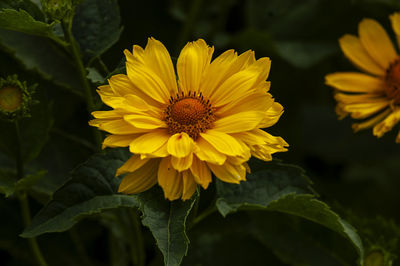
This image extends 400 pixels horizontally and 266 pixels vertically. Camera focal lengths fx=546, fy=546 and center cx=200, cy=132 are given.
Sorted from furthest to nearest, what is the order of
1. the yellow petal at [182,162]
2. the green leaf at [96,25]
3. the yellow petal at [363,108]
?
the yellow petal at [363,108], the green leaf at [96,25], the yellow petal at [182,162]

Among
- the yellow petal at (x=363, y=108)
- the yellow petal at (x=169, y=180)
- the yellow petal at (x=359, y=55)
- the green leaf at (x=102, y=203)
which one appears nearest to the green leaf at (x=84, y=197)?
the green leaf at (x=102, y=203)

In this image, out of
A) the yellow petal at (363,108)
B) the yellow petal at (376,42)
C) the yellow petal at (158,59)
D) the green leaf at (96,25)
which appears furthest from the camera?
the yellow petal at (376,42)

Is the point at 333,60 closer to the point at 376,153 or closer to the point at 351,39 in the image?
the point at 376,153

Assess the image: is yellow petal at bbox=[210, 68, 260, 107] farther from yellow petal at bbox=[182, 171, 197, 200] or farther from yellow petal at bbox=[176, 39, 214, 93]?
yellow petal at bbox=[182, 171, 197, 200]

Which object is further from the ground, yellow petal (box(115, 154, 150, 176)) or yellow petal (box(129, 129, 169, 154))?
yellow petal (box(129, 129, 169, 154))

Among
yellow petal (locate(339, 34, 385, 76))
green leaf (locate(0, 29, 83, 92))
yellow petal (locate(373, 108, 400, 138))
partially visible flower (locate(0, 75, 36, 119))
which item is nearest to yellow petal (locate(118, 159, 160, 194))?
partially visible flower (locate(0, 75, 36, 119))

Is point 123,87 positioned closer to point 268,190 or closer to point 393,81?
point 268,190

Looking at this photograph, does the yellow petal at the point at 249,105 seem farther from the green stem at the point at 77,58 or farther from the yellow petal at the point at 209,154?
the green stem at the point at 77,58
